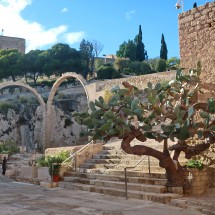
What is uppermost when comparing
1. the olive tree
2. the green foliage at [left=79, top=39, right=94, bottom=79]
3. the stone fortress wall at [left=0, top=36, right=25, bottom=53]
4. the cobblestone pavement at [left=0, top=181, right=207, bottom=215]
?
the stone fortress wall at [left=0, top=36, right=25, bottom=53]

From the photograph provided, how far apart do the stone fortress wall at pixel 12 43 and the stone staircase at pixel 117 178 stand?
68.6 m

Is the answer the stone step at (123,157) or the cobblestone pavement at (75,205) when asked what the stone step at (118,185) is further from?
the stone step at (123,157)

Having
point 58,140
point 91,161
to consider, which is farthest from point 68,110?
point 91,161

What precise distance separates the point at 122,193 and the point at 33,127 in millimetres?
27018

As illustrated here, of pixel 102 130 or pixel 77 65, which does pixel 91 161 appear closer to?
pixel 102 130

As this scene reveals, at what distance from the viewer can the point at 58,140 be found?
106ft

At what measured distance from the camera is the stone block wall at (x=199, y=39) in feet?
28.7

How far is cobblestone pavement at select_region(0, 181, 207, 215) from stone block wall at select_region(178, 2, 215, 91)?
361 centimetres

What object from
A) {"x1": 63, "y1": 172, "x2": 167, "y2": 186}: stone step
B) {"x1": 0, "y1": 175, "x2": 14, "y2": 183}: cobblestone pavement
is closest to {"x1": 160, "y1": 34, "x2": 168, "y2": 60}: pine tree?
{"x1": 0, "y1": 175, "x2": 14, "y2": 183}: cobblestone pavement

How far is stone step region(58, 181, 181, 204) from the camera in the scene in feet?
22.9

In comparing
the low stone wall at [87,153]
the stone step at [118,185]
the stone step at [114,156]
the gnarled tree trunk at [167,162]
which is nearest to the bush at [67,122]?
the low stone wall at [87,153]

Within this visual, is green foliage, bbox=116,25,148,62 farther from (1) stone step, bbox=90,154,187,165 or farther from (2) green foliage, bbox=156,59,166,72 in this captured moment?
(1) stone step, bbox=90,154,187,165

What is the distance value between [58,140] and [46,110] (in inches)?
381

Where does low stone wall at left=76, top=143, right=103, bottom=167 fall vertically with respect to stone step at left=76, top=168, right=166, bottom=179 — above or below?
above
